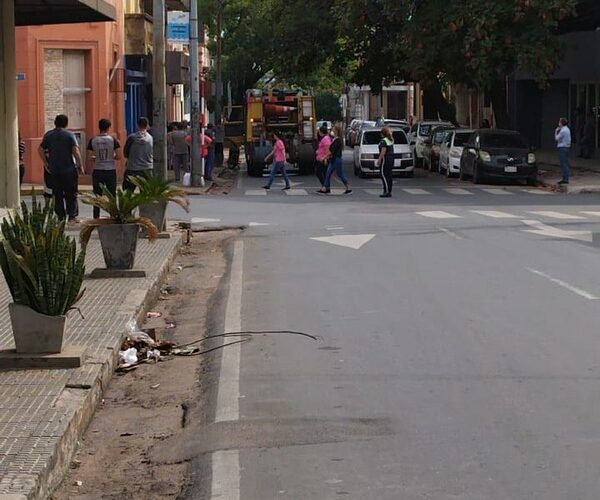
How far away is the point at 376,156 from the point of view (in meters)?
39.4

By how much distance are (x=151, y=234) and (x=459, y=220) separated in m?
9.39

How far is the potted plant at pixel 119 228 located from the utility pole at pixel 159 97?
5.82 meters

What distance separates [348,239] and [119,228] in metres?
5.65

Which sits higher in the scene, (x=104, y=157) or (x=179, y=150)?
(x=104, y=157)

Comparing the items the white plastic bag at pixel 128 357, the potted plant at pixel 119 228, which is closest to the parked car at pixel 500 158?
the potted plant at pixel 119 228

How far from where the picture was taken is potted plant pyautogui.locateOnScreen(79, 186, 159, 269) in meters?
14.1

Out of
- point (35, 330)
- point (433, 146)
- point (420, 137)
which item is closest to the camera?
point (35, 330)

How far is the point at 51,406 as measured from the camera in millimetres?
7664

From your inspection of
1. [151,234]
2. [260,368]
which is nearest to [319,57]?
[151,234]

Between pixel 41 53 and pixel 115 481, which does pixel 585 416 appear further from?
pixel 41 53

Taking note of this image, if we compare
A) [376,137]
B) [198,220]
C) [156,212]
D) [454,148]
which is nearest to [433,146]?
[376,137]

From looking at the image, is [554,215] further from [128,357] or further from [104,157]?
[128,357]

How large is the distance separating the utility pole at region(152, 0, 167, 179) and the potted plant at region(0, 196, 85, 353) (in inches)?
444

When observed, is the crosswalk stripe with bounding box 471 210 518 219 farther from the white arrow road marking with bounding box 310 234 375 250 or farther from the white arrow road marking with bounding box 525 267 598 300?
the white arrow road marking with bounding box 525 267 598 300
